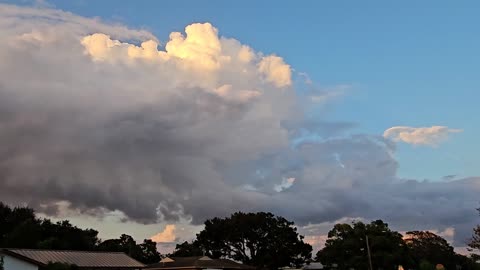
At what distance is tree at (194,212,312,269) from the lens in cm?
10406

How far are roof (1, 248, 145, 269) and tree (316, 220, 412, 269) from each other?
31.8 m

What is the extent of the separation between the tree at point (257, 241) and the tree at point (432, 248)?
3095 cm

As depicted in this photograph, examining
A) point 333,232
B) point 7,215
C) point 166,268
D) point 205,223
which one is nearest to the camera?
point 166,268

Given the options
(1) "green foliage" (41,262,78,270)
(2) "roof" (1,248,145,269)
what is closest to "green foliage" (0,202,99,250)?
(2) "roof" (1,248,145,269)

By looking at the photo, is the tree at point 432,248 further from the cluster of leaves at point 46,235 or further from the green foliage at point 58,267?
the green foliage at point 58,267

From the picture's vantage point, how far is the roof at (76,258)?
64375 millimetres

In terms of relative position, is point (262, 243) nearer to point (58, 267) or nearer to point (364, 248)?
point (364, 248)

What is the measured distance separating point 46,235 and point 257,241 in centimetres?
3814

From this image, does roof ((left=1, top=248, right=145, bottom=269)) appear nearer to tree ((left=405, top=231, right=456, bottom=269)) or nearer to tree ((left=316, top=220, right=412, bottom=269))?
tree ((left=316, top=220, right=412, bottom=269))

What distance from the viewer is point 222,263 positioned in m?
80.6

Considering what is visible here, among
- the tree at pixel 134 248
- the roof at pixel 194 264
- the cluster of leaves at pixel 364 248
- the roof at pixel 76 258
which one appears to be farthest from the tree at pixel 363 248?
the tree at pixel 134 248

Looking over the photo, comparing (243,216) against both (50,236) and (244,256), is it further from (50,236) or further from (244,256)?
(50,236)

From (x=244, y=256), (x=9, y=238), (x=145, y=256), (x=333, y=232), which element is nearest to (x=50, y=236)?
(x=9, y=238)

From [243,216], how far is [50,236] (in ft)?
117
